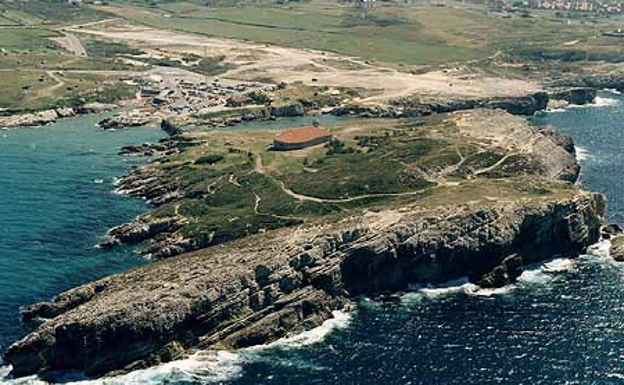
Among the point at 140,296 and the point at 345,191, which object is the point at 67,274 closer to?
the point at 140,296

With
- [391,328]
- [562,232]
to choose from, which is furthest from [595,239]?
[391,328]

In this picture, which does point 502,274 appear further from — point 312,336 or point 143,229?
point 143,229

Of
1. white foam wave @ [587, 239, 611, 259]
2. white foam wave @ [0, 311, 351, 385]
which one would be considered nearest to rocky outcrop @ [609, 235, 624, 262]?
white foam wave @ [587, 239, 611, 259]

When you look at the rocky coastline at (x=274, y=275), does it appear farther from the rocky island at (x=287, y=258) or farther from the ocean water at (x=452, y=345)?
the ocean water at (x=452, y=345)

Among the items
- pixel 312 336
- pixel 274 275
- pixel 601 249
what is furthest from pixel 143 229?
pixel 601 249

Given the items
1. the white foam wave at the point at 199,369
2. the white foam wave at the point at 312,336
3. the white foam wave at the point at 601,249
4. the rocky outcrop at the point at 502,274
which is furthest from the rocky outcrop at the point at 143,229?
the white foam wave at the point at 601,249

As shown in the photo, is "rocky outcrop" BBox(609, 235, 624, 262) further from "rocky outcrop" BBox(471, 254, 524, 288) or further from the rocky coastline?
"rocky outcrop" BBox(471, 254, 524, 288)
